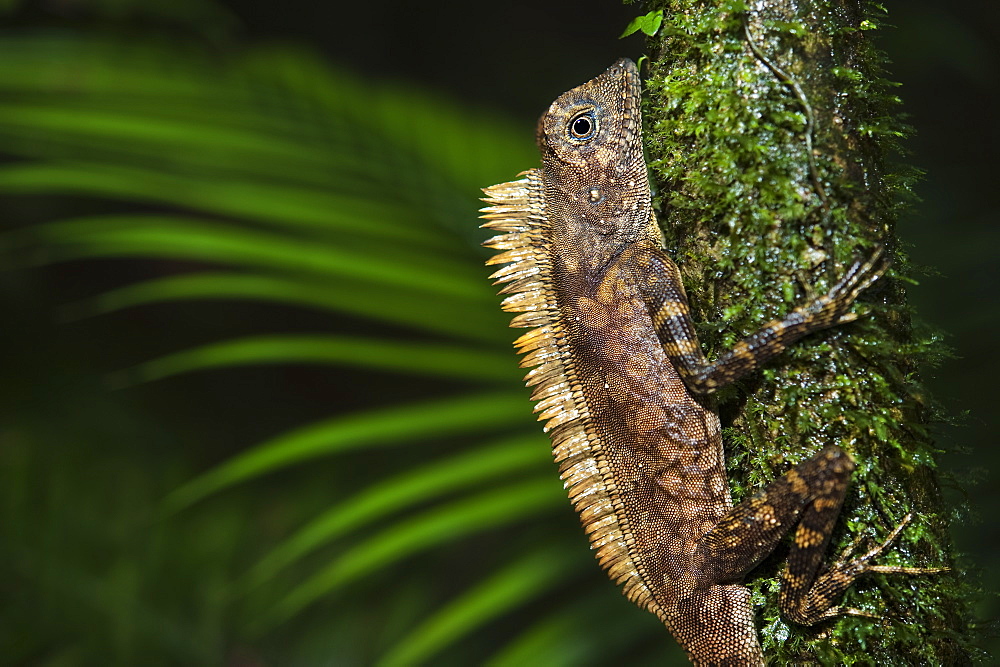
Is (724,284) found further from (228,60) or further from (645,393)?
(228,60)

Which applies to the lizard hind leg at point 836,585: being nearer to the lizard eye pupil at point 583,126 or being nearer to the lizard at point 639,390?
the lizard at point 639,390

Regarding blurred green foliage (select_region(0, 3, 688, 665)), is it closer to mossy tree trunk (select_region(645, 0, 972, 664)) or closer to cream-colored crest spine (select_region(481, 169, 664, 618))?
cream-colored crest spine (select_region(481, 169, 664, 618))

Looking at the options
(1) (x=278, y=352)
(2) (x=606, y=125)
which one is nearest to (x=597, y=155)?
(2) (x=606, y=125)

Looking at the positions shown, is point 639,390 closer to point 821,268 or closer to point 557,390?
point 557,390

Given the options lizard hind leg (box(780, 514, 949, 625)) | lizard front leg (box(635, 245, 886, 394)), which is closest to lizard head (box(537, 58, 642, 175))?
lizard front leg (box(635, 245, 886, 394))

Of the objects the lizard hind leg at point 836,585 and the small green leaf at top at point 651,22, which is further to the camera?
the small green leaf at top at point 651,22

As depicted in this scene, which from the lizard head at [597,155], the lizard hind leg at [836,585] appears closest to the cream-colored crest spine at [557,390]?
the lizard head at [597,155]
